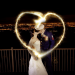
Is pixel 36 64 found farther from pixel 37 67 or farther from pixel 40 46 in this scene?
pixel 40 46

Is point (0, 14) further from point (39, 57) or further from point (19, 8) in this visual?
point (39, 57)

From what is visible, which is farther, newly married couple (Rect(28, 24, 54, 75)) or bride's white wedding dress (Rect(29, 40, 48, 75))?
bride's white wedding dress (Rect(29, 40, 48, 75))

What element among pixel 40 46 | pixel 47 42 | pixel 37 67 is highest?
pixel 47 42

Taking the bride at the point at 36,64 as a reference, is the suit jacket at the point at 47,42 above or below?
above

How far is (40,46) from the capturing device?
312 centimetres

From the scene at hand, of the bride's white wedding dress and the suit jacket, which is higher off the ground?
the suit jacket

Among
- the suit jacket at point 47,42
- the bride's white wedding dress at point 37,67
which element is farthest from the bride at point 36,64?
Answer: the suit jacket at point 47,42

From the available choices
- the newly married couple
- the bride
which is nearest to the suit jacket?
the newly married couple

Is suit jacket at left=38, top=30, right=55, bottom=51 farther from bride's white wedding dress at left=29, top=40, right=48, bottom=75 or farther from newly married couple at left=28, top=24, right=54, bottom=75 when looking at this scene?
bride's white wedding dress at left=29, top=40, right=48, bottom=75

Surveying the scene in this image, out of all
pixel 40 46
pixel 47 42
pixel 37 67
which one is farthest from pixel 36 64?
pixel 47 42

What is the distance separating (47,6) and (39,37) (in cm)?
261

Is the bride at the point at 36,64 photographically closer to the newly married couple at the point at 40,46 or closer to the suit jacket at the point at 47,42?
the newly married couple at the point at 40,46

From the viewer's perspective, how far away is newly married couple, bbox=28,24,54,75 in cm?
302

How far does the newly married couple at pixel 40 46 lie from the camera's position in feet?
9.90
